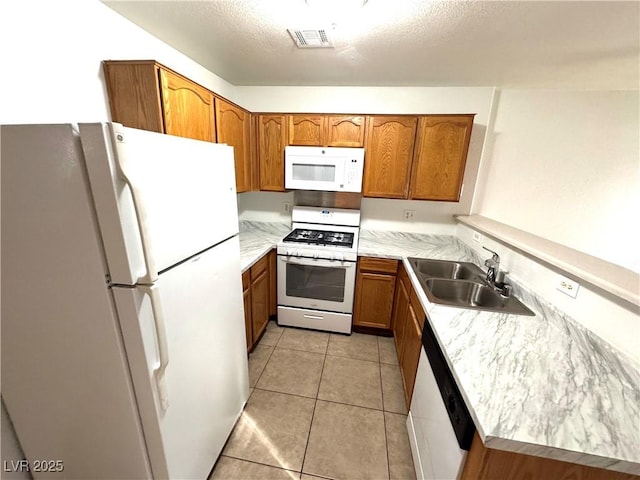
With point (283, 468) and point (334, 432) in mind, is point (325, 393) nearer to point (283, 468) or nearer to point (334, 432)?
point (334, 432)

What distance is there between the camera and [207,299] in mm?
1204

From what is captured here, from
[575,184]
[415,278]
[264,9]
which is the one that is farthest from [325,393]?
[575,184]

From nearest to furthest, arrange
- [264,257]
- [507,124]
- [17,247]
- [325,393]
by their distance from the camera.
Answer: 1. [17,247]
2. [325,393]
3. [264,257]
4. [507,124]

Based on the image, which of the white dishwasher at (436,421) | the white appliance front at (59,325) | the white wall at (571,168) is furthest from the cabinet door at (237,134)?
the white wall at (571,168)

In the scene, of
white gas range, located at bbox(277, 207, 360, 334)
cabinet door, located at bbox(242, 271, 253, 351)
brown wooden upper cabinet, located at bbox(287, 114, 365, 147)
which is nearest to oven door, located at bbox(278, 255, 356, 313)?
white gas range, located at bbox(277, 207, 360, 334)

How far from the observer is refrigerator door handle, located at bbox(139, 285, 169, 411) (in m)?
0.84

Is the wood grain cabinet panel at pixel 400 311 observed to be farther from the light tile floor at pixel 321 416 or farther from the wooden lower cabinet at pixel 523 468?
the wooden lower cabinet at pixel 523 468

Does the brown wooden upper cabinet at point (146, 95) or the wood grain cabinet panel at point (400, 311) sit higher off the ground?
the brown wooden upper cabinet at point (146, 95)

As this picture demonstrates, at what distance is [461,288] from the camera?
184 centimetres

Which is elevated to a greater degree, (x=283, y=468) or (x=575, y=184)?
(x=575, y=184)

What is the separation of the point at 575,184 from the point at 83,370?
367cm

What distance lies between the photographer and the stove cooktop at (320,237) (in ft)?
8.07

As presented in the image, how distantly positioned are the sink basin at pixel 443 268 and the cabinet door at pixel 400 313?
0.22 metres

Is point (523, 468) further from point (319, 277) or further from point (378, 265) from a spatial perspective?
point (319, 277)
